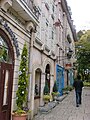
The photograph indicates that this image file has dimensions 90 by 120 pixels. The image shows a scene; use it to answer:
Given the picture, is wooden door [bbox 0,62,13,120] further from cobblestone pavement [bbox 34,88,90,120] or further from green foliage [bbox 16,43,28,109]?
cobblestone pavement [bbox 34,88,90,120]

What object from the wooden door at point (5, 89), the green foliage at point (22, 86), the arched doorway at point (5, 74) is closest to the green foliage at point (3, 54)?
the arched doorway at point (5, 74)

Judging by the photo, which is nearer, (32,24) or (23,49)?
(23,49)

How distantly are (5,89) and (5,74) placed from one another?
526mm

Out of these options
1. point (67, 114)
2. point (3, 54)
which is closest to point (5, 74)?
point (3, 54)

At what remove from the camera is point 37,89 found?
1280 centimetres

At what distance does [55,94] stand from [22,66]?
27.7ft

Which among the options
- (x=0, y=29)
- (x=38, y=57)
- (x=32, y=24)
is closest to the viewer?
(x=0, y=29)

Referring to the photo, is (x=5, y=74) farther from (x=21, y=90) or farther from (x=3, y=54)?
(x=21, y=90)

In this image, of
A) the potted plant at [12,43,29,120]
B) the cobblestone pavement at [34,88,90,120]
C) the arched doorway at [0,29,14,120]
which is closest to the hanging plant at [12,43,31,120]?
the potted plant at [12,43,29,120]

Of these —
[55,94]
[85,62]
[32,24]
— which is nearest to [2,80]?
[32,24]

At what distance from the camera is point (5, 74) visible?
24.9 feet

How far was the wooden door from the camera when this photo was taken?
23.7ft

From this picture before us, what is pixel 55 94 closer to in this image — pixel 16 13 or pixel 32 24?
pixel 32 24

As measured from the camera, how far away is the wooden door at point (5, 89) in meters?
7.23
